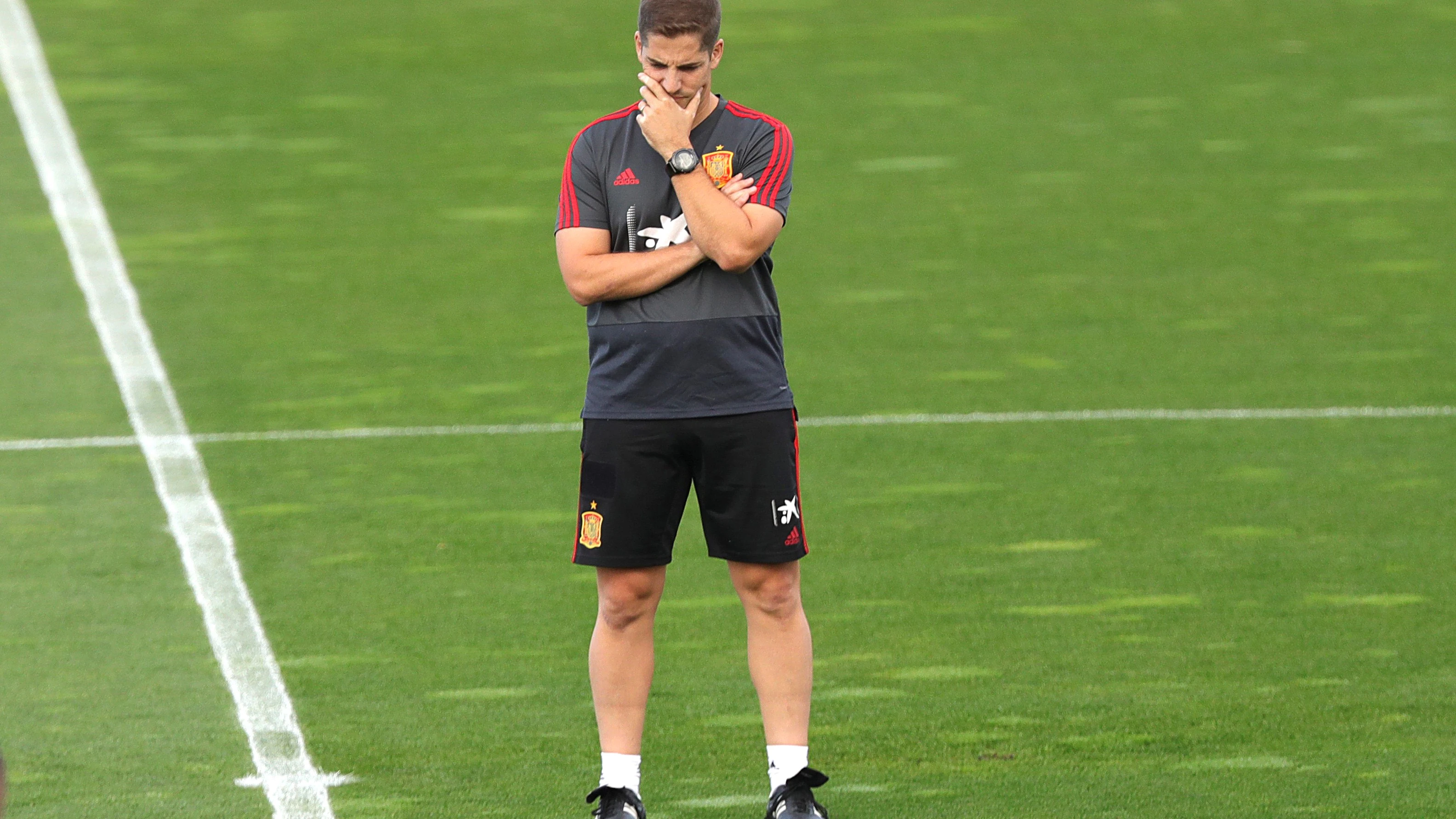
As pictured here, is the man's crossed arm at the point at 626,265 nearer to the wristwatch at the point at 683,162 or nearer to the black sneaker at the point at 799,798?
the wristwatch at the point at 683,162

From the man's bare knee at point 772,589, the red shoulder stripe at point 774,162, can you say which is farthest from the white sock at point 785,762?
the red shoulder stripe at point 774,162

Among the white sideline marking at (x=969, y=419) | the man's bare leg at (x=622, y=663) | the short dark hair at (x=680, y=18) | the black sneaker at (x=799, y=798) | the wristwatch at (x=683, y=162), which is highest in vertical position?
the short dark hair at (x=680, y=18)

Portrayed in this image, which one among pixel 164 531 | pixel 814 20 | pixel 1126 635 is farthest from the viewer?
pixel 814 20

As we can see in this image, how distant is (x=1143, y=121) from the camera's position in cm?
1245

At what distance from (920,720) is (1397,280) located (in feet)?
19.8

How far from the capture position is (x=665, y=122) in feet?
12.3

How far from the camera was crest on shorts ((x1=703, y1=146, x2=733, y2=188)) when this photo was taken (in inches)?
151

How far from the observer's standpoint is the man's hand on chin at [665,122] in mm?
3748

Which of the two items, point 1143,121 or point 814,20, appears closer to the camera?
point 1143,121

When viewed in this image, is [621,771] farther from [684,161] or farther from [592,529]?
[684,161]

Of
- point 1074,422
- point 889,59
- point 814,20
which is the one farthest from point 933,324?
point 814,20

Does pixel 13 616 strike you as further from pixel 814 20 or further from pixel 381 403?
pixel 814 20

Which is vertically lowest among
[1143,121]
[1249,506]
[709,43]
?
[1249,506]

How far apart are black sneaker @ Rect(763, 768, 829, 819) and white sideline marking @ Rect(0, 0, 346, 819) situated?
939mm
